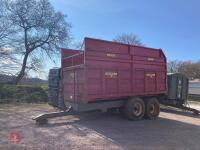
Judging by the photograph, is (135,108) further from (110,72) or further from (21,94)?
(21,94)

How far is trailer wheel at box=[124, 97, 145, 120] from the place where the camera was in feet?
33.4

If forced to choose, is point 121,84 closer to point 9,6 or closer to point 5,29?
point 5,29

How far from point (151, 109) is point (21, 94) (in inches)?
486

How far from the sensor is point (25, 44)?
81.4ft

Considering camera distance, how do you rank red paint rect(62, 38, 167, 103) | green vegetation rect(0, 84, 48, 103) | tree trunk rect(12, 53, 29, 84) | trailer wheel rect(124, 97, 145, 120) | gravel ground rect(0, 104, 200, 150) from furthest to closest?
tree trunk rect(12, 53, 29, 84) < green vegetation rect(0, 84, 48, 103) < trailer wheel rect(124, 97, 145, 120) < red paint rect(62, 38, 167, 103) < gravel ground rect(0, 104, 200, 150)

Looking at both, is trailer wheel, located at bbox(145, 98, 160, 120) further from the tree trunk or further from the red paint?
the tree trunk

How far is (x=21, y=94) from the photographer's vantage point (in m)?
20.0

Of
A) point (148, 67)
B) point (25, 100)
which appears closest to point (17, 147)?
point (148, 67)

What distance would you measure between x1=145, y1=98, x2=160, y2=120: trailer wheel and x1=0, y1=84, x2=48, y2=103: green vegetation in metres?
10.8

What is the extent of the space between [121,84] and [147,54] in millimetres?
2207

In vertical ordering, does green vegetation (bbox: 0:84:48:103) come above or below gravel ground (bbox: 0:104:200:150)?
above

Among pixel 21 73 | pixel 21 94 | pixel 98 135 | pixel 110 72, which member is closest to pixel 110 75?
pixel 110 72

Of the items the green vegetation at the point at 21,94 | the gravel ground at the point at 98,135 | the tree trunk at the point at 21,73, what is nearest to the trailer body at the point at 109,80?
the gravel ground at the point at 98,135

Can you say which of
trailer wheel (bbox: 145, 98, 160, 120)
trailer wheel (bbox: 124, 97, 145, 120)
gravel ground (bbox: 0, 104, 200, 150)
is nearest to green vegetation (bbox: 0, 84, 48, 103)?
gravel ground (bbox: 0, 104, 200, 150)
